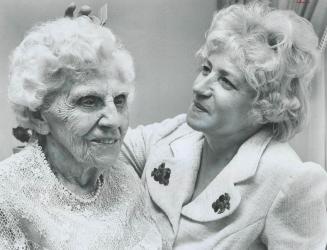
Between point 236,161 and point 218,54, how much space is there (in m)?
0.37

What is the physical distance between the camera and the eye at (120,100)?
5.14 ft

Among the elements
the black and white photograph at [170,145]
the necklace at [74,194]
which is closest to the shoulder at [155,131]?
the black and white photograph at [170,145]

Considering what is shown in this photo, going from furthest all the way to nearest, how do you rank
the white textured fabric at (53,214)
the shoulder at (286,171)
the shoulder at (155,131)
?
the shoulder at (155,131) < the shoulder at (286,171) < the white textured fabric at (53,214)

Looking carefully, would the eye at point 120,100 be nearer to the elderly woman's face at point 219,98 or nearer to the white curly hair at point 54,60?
the white curly hair at point 54,60

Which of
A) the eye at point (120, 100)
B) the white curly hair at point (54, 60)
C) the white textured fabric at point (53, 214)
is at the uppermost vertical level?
the white curly hair at point (54, 60)

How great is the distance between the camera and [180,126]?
220 centimetres

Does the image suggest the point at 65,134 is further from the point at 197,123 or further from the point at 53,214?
the point at 197,123

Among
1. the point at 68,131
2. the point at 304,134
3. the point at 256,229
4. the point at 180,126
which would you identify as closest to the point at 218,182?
the point at 256,229

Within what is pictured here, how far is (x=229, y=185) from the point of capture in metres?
1.89

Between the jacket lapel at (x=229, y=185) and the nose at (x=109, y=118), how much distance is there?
54 centimetres

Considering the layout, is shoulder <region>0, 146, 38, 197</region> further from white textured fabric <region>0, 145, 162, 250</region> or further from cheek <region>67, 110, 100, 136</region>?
cheek <region>67, 110, 100, 136</region>

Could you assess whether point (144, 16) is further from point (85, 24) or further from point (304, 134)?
point (85, 24)

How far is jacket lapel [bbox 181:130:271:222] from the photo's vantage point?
6.13 ft

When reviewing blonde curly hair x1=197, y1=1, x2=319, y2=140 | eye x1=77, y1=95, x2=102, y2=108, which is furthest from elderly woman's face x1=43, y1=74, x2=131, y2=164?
blonde curly hair x1=197, y1=1, x2=319, y2=140
